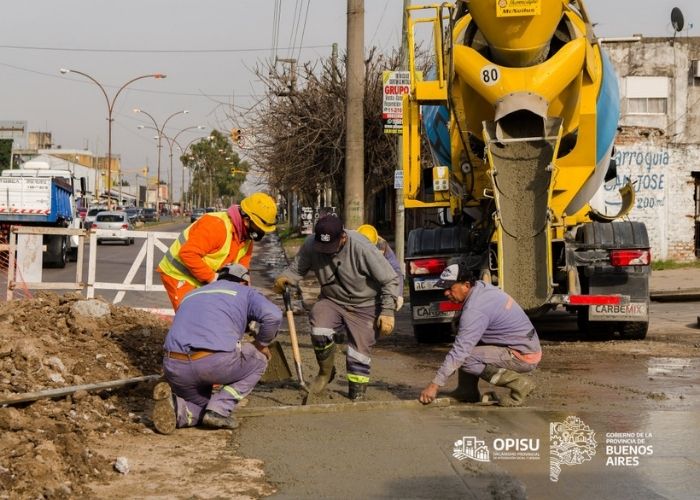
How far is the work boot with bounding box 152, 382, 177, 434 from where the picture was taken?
268 inches

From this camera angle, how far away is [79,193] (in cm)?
3422

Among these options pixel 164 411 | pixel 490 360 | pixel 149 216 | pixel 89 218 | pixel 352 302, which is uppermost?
pixel 149 216

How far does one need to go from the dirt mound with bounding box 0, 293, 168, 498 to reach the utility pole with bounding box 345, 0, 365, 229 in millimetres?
5218

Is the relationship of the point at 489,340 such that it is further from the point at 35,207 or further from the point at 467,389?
the point at 35,207

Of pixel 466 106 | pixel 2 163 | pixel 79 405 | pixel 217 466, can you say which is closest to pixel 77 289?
pixel 466 106

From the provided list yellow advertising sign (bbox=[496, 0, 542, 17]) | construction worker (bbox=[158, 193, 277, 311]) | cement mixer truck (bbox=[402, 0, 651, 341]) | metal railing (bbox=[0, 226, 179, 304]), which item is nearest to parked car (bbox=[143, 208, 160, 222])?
metal railing (bbox=[0, 226, 179, 304])

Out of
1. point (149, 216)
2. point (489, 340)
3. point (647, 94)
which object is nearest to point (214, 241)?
point (489, 340)

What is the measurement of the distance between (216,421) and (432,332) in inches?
225

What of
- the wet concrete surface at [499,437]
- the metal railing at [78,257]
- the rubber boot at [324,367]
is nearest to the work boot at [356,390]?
the wet concrete surface at [499,437]

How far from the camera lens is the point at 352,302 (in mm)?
→ 8461

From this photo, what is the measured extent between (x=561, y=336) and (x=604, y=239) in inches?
85.9

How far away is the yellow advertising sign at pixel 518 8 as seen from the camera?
10.2 m

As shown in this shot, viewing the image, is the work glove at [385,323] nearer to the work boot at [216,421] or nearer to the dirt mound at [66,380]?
the work boot at [216,421]

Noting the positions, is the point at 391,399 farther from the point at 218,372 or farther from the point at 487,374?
the point at 218,372
